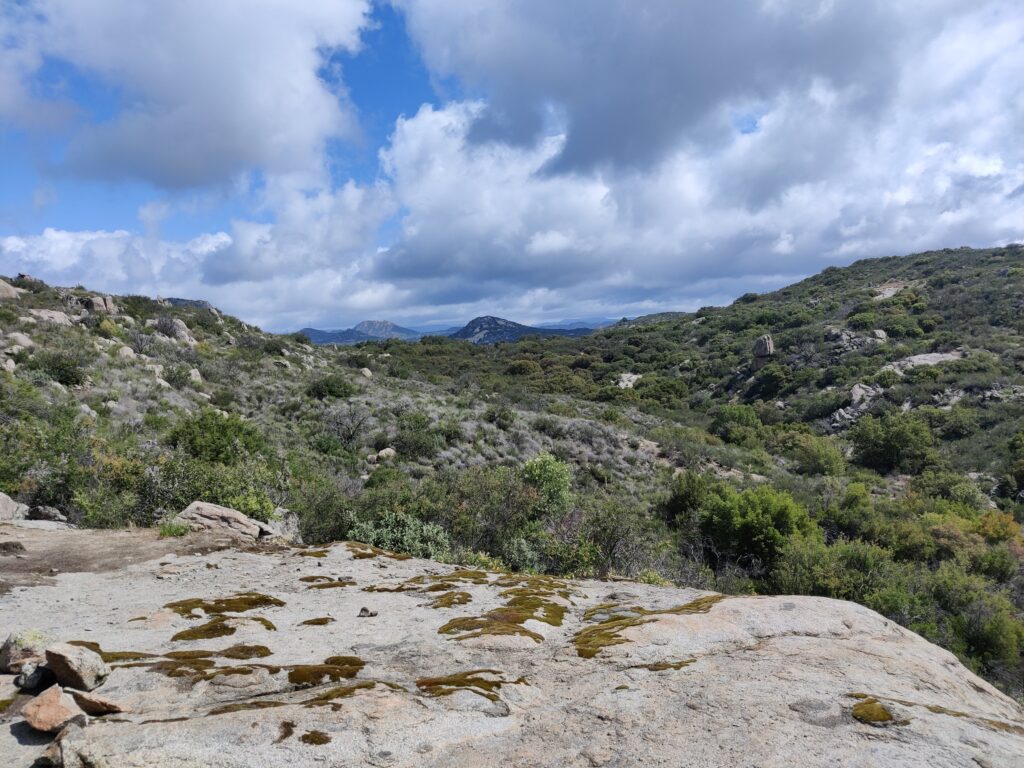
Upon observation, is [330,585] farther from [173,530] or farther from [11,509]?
[11,509]

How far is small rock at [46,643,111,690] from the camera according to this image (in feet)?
13.3

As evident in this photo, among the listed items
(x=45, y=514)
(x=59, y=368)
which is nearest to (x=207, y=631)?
(x=45, y=514)

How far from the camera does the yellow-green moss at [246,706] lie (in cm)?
383

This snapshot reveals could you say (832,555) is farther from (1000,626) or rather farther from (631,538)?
(631,538)

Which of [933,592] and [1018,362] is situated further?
[1018,362]

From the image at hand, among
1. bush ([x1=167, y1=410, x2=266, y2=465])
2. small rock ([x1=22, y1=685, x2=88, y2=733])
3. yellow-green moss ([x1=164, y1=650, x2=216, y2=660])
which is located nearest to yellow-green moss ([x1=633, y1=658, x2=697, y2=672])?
yellow-green moss ([x1=164, y1=650, x2=216, y2=660])

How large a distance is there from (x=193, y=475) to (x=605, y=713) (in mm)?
11417

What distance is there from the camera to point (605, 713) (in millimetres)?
4129

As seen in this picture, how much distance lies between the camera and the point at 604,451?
27.5 m

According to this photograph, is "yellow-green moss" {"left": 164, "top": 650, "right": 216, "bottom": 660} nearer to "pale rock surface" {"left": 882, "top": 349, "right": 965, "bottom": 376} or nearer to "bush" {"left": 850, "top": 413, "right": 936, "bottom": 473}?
"bush" {"left": 850, "top": 413, "right": 936, "bottom": 473}

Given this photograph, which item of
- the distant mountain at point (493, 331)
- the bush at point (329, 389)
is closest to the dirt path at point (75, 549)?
the bush at point (329, 389)

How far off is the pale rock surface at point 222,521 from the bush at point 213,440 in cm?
405

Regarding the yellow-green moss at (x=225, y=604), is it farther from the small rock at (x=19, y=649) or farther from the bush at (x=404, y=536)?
the bush at (x=404, y=536)

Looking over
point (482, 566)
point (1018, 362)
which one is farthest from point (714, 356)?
point (482, 566)
